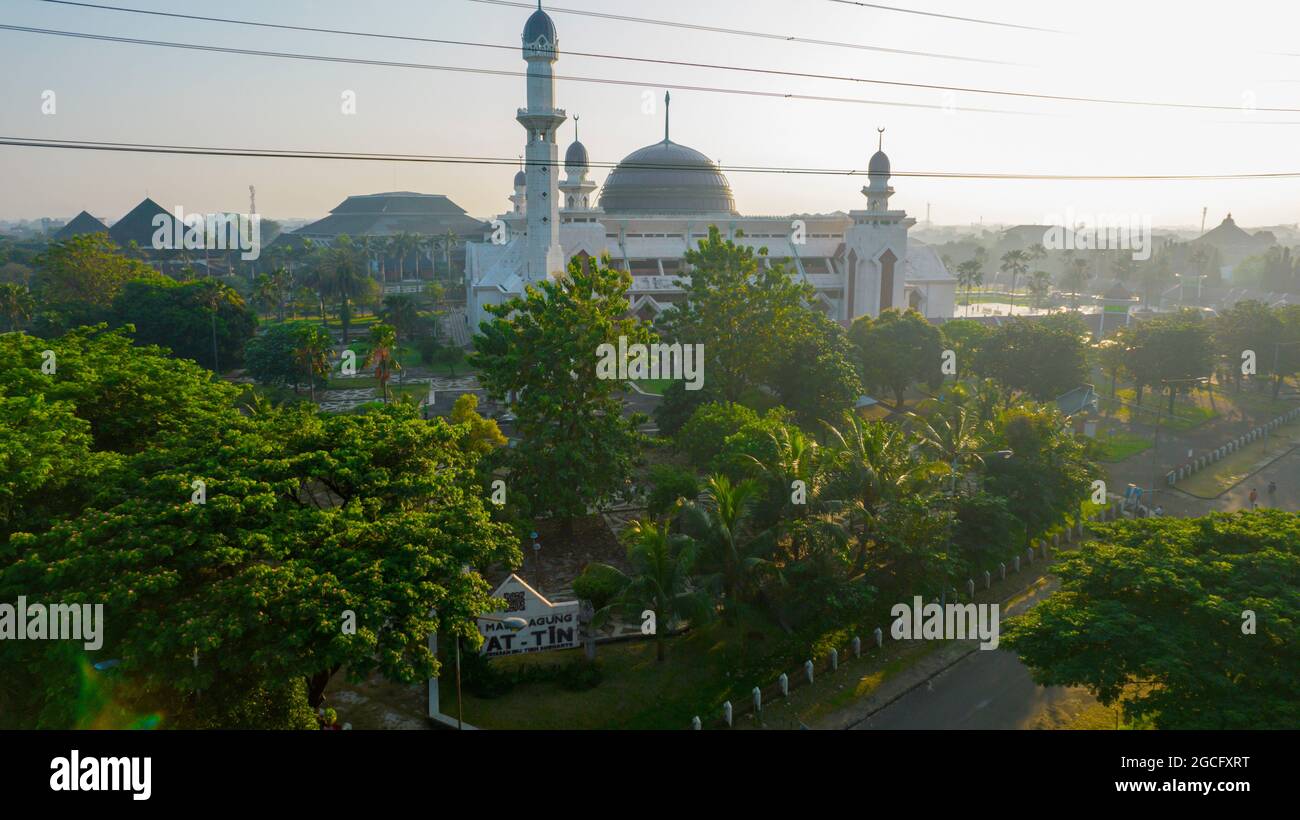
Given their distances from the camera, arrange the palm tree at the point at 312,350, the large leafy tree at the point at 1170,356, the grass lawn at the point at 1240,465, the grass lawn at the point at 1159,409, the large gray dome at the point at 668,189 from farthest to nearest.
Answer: the large gray dome at the point at 668,189
the large leafy tree at the point at 1170,356
the grass lawn at the point at 1159,409
the palm tree at the point at 312,350
the grass lawn at the point at 1240,465

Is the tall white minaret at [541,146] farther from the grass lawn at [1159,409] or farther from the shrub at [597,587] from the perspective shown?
the grass lawn at [1159,409]

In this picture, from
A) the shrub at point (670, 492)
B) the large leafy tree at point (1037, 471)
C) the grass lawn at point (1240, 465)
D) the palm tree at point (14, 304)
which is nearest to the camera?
the large leafy tree at point (1037, 471)

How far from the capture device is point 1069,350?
46938 millimetres

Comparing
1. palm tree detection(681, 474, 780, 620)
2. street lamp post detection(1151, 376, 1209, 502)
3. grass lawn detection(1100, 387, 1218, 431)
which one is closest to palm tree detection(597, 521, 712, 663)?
palm tree detection(681, 474, 780, 620)

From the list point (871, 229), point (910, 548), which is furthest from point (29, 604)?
point (871, 229)

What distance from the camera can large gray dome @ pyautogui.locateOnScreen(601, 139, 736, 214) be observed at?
86125 millimetres

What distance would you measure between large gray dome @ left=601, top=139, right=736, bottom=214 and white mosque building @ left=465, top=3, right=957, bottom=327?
11 cm

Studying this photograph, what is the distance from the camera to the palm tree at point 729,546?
21859 millimetres

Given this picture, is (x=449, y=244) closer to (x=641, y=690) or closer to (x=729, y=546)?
(x=729, y=546)

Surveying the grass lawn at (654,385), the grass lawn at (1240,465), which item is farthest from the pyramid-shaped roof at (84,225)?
the grass lawn at (1240,465)

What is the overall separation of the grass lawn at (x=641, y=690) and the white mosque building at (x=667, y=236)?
41.1 metres

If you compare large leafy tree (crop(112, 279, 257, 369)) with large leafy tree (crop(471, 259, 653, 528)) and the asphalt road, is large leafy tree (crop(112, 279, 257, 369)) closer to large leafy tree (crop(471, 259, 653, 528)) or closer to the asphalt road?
large leafy tree (crop(471, 259, 653, 528))

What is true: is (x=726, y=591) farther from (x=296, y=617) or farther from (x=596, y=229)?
(x=596, y=229)
